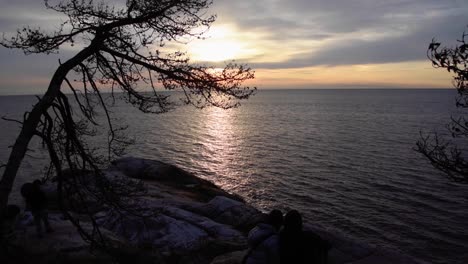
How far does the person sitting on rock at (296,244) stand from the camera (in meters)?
6.48

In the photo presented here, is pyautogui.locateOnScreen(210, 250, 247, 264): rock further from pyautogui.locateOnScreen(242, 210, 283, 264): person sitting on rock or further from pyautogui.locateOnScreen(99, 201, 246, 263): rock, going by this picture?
pyautogui.locateOnScreen(242, 210, 283, 264): person sitting on rock

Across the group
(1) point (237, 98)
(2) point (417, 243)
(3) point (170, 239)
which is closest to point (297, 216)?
(1) point (237, 98)

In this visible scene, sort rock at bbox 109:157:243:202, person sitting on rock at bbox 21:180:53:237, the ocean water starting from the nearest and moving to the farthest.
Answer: person sitting on rock at bbox 21:180:53:237 < the ocean water < rock at bbox 109:157:243:202

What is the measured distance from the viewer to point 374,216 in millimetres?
27062

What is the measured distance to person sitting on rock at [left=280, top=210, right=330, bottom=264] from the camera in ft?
21.3

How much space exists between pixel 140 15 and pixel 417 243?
22823 mm

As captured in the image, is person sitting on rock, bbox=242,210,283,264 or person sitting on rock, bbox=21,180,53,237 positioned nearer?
person sitting on rock, bbox=242,210,283,264

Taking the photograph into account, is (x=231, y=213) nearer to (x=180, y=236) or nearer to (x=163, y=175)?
(x=180, y=236)

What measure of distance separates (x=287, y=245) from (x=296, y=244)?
0.17 metres

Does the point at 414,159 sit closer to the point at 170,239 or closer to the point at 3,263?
the point at 170,239

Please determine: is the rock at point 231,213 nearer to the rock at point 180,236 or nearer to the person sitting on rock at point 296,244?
the rock at point 180,236

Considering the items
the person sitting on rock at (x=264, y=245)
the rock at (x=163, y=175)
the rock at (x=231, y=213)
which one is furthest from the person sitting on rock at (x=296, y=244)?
the rock at (x=163, y=175)

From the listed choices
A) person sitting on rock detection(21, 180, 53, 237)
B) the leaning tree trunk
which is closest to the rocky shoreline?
person sitting on rock detection(21, 180, 53, 237)

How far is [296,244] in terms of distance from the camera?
6.55 m
